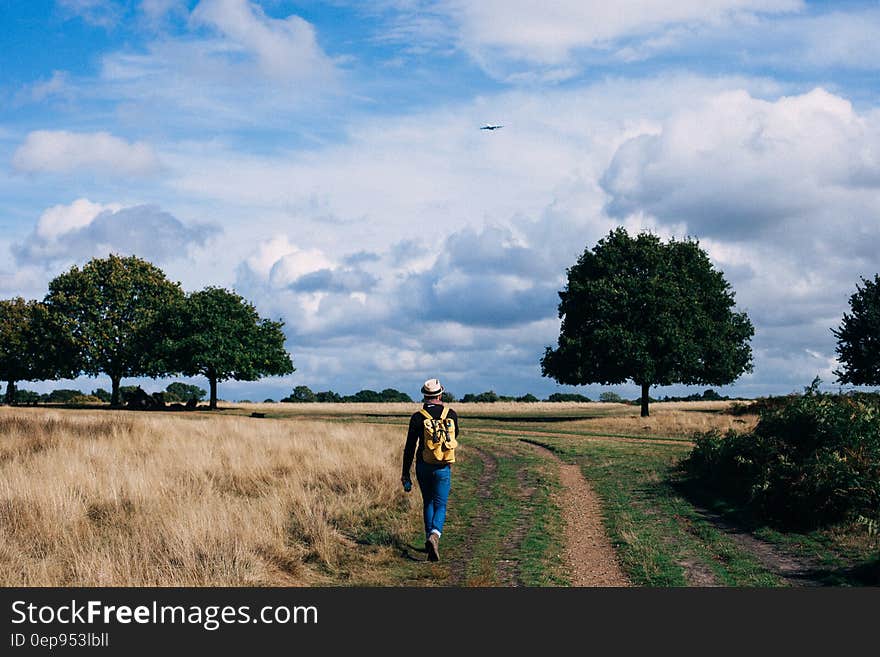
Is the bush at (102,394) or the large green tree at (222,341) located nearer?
the large green tree at (222,341)

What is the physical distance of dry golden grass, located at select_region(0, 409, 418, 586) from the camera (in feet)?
34.4

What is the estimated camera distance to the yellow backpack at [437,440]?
11.7m

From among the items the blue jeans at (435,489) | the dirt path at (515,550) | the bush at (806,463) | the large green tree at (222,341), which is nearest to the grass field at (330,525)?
the dirt path at (515,550)

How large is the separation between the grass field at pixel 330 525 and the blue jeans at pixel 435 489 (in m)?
0.59

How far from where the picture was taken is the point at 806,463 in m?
15.4

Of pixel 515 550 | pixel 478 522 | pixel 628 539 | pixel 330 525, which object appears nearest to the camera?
pixel 515 550

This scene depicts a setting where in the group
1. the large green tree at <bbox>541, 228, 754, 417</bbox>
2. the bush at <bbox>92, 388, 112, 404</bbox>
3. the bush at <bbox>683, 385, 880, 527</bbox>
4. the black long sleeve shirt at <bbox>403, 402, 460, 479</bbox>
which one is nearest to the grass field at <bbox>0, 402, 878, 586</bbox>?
the bush at <bbox>683, 385, 880, 527</bbox>

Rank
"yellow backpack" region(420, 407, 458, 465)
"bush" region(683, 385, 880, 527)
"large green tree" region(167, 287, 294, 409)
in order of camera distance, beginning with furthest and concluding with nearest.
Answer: "large green tree" region(167, 287, 294, 409), "bush" region(683, 385, 880, 527), "yellow backpack" region(420, 407, 458, 465)

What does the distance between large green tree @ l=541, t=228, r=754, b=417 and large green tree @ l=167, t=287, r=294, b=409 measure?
26.7m

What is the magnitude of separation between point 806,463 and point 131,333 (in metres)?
61.3

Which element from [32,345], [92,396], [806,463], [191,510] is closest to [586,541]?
[806,463]

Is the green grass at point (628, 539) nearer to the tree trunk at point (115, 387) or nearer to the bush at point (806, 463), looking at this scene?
the bush at point (806, 463)

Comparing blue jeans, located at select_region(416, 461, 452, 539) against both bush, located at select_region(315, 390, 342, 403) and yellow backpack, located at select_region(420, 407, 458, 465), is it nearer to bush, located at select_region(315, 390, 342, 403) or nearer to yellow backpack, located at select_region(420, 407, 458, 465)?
yellow backpack, located at select_region(420, 407, 458, 465)

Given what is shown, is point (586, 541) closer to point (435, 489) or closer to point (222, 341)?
point (435, 489)
